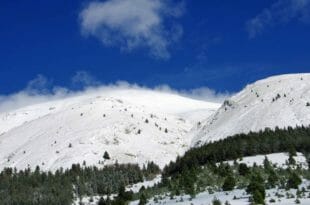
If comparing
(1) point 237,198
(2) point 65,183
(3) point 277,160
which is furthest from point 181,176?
(2) point 65,183

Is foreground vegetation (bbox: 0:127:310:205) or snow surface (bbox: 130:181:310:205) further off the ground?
foreground vegetation (bbox: 0:127:310:205)

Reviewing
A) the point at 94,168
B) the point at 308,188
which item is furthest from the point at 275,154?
the point at 94,168

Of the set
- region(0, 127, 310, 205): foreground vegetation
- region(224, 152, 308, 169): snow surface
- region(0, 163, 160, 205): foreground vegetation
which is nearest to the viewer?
region(0, 127, 310, 205): foreground vegetation

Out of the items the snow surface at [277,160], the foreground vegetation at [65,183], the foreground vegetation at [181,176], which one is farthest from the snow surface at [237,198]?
the foreground vegetation at [65,183]

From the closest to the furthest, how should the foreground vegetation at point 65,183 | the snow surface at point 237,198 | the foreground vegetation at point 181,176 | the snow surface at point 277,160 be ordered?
the snow surface at point 237,198, the foreground vegetation at point 181,176, the snow surface at point 277,160, the foreground vegetation at point 65,183

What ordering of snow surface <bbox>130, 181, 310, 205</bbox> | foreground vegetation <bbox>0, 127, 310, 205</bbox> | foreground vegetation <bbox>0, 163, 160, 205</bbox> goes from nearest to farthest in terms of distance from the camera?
1. snow surface <bbox>130, 181, 310, 205</bbox>
2. foreground vegetation <bbox>0, 127, 310, 205</bbox>
3. foreground vegetation <bbox>0, 163, 160, 205</bbox>

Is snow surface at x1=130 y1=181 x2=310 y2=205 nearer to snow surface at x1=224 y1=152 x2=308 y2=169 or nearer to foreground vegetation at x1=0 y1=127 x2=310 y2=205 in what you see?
foreground vegetation at x1=0 y1=127 x2=310 y2=205

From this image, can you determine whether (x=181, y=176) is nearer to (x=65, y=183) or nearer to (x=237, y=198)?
(x=237, y=198)

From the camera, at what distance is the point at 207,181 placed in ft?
362

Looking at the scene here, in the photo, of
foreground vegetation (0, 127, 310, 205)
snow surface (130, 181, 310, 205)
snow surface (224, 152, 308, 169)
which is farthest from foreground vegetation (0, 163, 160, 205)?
snow surface (130, 181, 310, 205)

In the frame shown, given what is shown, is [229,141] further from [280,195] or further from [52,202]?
[280,195]

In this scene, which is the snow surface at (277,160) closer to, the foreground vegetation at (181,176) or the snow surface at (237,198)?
the foreground vegetation at (181,176)

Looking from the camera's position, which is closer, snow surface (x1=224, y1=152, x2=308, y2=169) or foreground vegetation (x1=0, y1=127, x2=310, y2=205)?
foreground vegetation (x1=0, y1=127, x2=310, y2=205)

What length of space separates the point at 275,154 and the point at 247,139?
1943cm
